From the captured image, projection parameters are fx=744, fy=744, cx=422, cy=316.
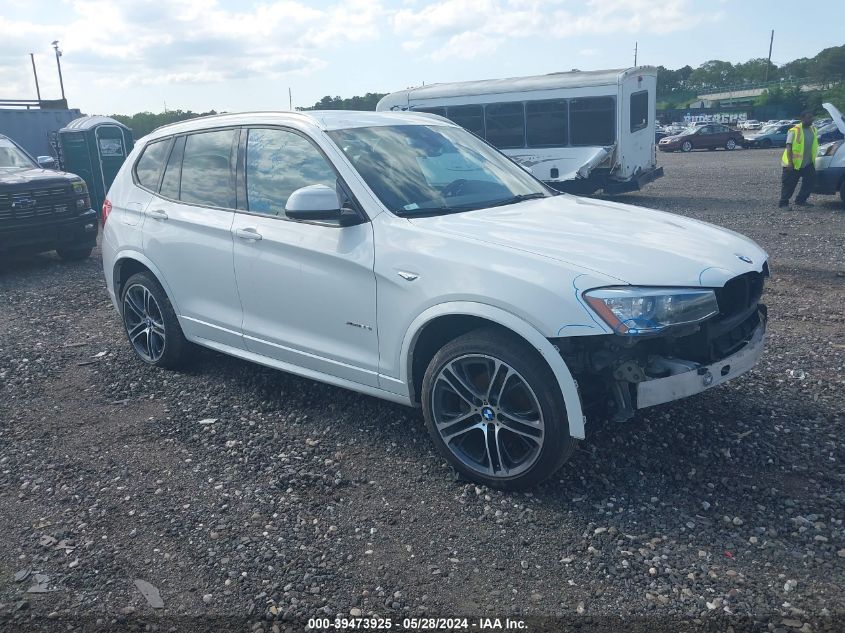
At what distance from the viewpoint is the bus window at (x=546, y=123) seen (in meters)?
15.9

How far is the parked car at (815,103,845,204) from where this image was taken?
13.1 meters

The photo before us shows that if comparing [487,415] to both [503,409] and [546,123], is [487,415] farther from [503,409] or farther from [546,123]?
[546,123]

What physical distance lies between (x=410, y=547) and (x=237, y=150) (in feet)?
9.44

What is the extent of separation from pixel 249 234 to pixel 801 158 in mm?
12013

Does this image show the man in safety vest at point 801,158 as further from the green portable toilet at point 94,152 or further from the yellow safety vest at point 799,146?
the green portable toilet at point 94,152

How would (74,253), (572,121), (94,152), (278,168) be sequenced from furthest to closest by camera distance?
1. (94,152)
2. (572,121)
3. (74,253)
4. (278,168)

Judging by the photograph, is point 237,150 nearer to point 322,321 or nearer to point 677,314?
point 322,321

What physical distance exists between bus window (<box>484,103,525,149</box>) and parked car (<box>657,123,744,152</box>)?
984 inches

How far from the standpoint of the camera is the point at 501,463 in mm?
3701

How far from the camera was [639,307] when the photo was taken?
329 centimetres

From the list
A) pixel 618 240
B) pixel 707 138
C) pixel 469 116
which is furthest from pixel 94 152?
pixel 707 138

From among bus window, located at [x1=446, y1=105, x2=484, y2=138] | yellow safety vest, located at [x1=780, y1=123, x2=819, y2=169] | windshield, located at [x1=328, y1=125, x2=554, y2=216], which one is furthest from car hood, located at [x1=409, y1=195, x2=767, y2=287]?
bus window, located at [x1=446, y1=105, x2=484, y2=138]

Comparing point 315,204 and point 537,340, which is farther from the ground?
point 315,204

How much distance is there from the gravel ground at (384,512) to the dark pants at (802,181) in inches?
361
